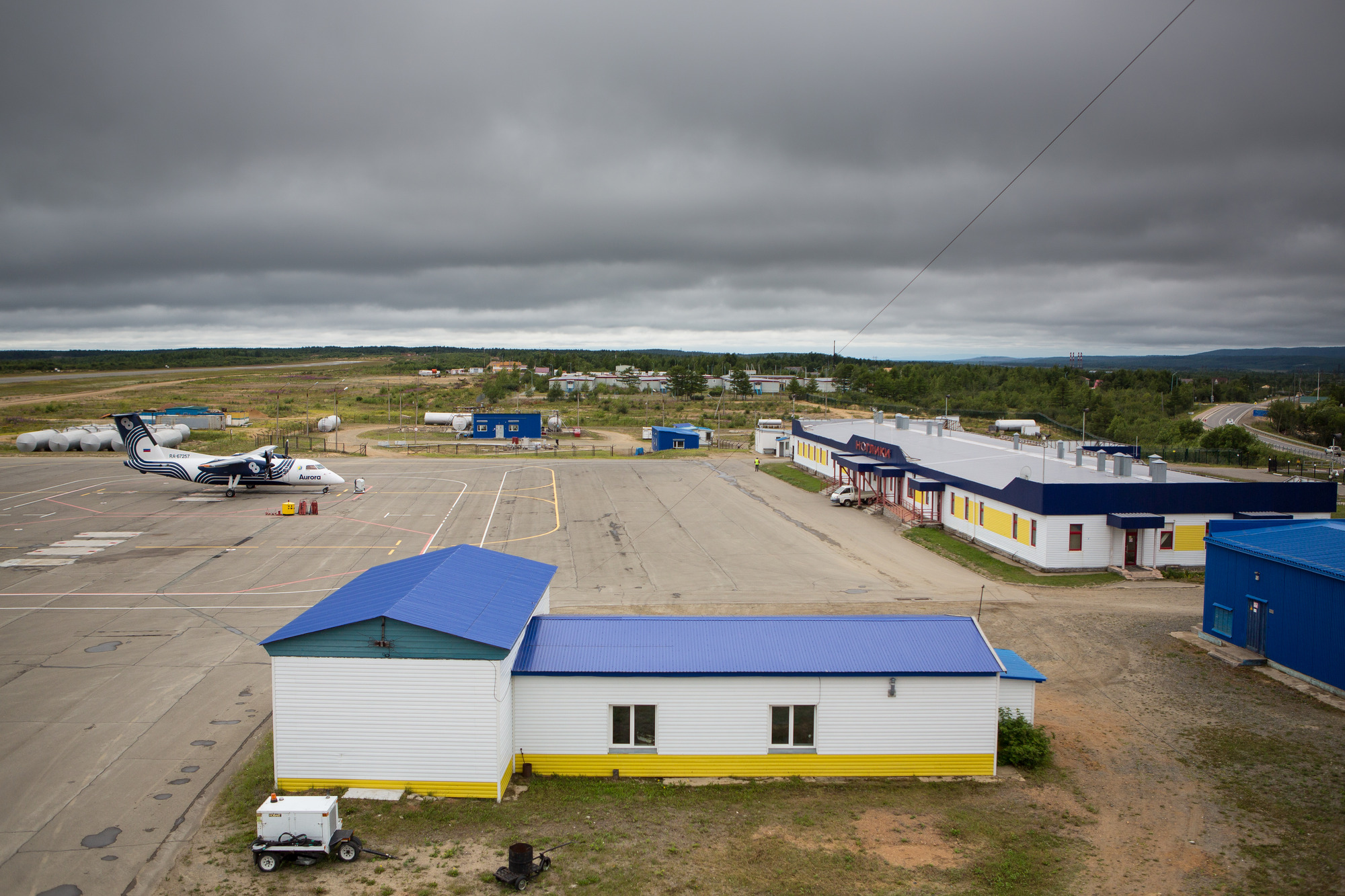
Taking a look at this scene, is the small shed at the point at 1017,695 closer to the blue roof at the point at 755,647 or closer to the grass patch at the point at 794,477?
the blue roof at the point at 755,647

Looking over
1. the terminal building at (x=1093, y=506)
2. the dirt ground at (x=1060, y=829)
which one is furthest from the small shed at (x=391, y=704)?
the terminal building at (x=1093, y=506)

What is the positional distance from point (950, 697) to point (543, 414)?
4295 inches

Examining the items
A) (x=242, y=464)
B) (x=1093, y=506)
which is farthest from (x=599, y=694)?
(x=242, y=464)

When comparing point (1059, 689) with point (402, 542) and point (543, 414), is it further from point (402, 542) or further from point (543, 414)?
point (543, 414)

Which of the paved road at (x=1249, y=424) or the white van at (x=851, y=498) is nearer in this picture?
the white van at (x=851, y=498)

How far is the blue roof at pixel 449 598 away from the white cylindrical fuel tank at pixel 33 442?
85.9 m

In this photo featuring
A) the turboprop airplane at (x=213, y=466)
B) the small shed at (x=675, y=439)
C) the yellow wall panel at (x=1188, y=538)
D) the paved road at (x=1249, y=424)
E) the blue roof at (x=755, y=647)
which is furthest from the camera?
the paved road at (x=1249, y=424)

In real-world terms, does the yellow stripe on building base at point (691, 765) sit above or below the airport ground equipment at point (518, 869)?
below

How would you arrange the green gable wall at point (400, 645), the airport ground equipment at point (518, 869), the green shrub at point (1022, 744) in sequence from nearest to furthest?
the airport ground equipment at point (518, 869) < the green gable wall at point (400, 645) < the green shrub at point (1022, 744)

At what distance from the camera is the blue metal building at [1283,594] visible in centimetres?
2367

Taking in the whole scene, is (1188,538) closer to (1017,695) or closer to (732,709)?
(1017,695)

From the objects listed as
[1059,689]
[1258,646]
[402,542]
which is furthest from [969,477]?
[402,542]

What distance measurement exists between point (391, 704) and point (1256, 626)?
28.3 meters

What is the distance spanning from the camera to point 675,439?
297 ft
